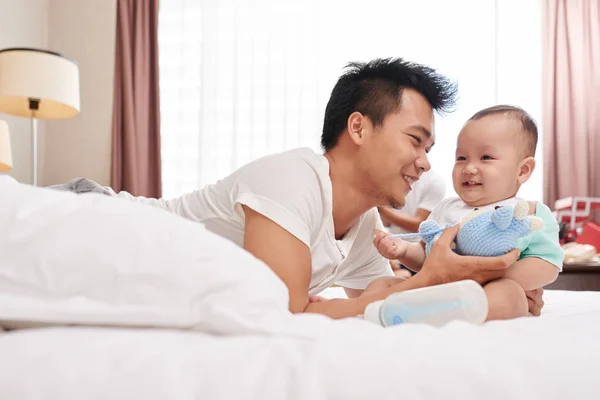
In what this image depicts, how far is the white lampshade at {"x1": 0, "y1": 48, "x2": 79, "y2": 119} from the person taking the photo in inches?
109

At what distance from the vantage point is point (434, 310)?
80 centimetres

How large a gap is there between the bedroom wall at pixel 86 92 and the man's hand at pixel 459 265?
132 inches

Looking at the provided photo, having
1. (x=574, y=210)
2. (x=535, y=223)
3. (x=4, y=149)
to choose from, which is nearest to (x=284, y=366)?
(x=535, y=223)

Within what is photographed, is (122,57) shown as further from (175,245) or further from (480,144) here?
(175,245)

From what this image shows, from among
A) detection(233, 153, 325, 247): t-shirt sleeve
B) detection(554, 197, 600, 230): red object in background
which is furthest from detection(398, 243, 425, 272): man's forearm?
detection(554, 197, 600, 230): red object in background

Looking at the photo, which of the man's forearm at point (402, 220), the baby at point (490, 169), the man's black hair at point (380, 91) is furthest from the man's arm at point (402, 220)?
the man's black hair at point (380, 91)

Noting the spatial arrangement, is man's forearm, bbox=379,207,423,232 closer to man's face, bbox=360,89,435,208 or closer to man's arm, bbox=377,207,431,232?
man's arm, bbox=377,207,431,232

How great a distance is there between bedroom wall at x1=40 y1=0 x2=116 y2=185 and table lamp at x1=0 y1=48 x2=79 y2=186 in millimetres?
1041

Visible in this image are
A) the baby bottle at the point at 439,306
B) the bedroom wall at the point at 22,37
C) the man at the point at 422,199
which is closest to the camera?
the baby bottle at the point at 439,306

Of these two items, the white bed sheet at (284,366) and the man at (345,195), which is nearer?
the white bed sheet at (284,366)

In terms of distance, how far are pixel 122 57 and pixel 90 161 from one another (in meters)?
0.78

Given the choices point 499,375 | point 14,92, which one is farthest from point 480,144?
point 14,92

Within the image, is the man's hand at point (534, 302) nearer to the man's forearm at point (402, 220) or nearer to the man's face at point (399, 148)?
the man's face at point (399, 148)

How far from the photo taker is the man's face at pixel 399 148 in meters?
1.33
